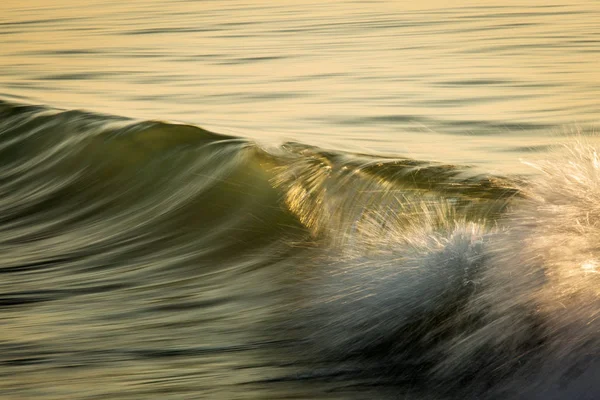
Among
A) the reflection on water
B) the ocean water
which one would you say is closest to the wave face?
the ocean water

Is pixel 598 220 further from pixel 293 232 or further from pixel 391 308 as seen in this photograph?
pixel 293 232

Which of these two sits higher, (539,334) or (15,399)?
(539,334)

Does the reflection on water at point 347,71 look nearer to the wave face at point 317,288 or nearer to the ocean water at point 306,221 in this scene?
the ocean water at point 306,221

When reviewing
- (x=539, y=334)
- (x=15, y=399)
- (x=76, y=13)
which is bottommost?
(x=15, y=399)

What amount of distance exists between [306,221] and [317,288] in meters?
1.45

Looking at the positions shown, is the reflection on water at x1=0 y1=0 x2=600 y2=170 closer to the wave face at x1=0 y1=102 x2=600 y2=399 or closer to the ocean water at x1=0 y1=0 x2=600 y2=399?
the ocean water at x1=0 y1=0 x2=600 y2=399

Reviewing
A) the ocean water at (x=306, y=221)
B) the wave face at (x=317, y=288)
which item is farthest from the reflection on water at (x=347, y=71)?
the wave face at (x=317, y=288)

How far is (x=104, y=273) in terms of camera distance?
4.32m

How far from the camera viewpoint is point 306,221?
15.4 ft

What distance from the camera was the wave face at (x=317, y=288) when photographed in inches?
104

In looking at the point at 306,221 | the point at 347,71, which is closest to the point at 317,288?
the point at 306,221

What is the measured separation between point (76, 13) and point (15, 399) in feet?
49.7

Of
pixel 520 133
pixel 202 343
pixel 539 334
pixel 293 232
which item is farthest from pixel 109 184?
pixel 539 334

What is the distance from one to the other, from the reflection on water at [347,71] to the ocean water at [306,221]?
0.14 ft
